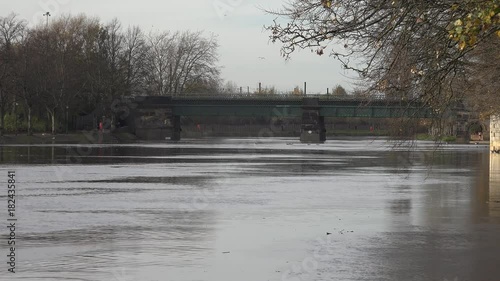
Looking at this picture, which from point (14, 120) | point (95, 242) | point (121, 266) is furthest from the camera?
point (14, 120)

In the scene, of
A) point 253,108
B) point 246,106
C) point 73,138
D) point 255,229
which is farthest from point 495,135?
point 255,229

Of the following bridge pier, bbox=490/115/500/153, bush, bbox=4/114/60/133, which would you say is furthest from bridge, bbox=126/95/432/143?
bridge pier, bbox=490/115/500/153

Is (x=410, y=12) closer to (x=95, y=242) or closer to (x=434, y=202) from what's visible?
(x=95, y=242)

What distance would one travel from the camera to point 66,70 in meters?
118

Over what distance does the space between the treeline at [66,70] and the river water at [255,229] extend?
74.3 metres

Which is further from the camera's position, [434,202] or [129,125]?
[129,125]

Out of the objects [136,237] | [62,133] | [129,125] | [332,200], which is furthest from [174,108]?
[136,237]

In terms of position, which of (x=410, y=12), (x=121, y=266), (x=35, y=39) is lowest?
(x=121, y=266)

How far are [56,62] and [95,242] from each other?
103 meters

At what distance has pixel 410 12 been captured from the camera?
53.2 ft

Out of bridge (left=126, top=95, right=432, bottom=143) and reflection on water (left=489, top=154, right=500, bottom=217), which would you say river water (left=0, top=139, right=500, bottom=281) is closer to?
reflection on water (left=489, top=154, right=500, bottom=217)

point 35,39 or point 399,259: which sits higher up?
point 35,39

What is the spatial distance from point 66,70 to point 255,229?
331 ft

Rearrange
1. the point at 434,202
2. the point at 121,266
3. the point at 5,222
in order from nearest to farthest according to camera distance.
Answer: the point at 121,266 → the point at 5,222 → the point at 434,202
